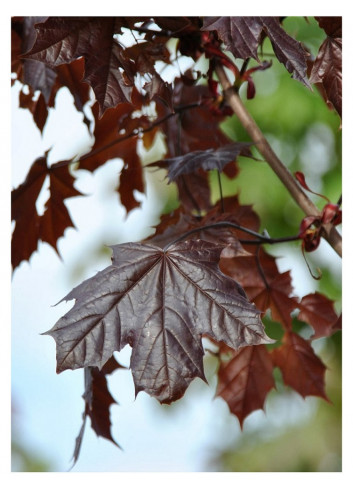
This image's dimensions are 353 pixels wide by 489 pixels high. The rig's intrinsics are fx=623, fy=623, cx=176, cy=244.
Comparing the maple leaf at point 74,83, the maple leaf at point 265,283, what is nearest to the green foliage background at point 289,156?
the maple leaf at point 265,283

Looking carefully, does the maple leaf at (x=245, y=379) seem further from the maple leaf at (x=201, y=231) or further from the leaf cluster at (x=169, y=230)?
the maple leaf at (x=201, y=231)

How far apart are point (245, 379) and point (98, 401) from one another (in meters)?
0.28

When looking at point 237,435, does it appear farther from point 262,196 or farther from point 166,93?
point 166,93

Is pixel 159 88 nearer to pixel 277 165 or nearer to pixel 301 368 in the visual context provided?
pixel 277 165

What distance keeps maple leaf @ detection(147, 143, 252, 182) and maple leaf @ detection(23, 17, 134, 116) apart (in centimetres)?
13

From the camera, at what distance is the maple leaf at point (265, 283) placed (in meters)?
1.02

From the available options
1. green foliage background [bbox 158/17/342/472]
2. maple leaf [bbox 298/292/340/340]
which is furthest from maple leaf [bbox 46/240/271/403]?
green foliage background [bbox 158/17/342/472]

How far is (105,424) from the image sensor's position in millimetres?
899

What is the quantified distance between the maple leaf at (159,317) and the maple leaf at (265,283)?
276 millimetres

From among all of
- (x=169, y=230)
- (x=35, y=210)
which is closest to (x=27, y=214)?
(x=35, y=210)

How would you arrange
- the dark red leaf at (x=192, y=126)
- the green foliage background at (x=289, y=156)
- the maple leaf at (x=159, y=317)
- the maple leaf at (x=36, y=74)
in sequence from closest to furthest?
the maple leaf at (x=159, y=317), the maple leaf at (x=36, y=74), the dark red leaf at (x=192, y=126), the green foliage background at (x=289, y=156)

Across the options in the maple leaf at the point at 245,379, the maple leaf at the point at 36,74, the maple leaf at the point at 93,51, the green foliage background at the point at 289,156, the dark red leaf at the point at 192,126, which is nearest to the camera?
the maple leaf at the point at 93,51

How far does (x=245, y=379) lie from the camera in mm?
1042

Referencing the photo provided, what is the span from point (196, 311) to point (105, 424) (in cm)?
29
